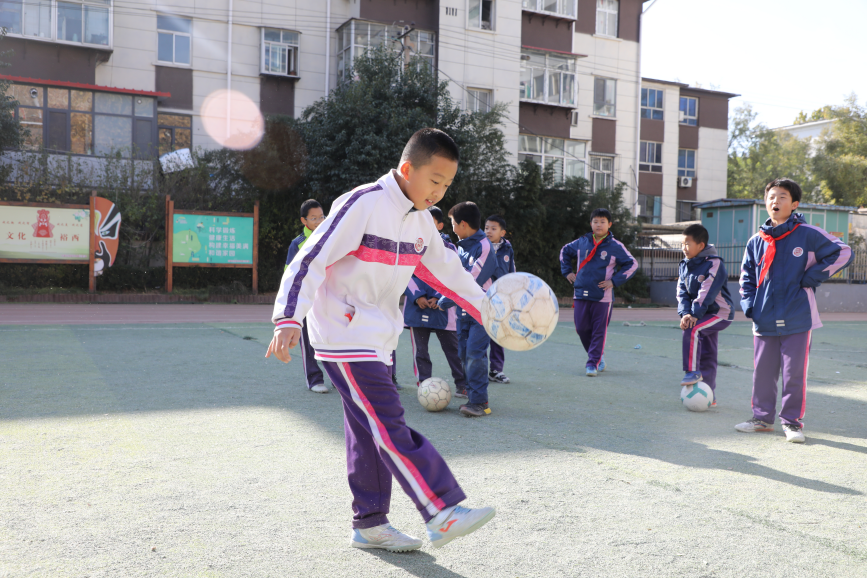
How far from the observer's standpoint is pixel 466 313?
568 centimetres

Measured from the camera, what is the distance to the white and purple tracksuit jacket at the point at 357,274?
8.79 feet

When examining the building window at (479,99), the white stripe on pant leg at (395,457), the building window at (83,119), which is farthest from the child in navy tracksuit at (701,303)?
the building window at (479,99)

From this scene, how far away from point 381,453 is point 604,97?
30.8 m

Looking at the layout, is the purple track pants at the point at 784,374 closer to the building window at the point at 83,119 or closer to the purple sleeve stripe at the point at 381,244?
the purple sleeve stripe at the point at 381,244

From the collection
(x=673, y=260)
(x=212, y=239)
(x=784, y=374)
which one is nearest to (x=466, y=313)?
(x=784, y=374)

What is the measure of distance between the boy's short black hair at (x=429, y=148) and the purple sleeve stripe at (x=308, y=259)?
0.78 ft

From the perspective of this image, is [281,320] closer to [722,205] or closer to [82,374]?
[82,374]

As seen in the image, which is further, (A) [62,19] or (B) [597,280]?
(A) [62,19]

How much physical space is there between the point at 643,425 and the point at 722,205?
2123 cm

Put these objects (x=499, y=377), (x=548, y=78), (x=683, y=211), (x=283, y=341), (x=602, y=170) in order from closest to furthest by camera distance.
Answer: (x=283, y=341), (x=499, y=377), (x=548, y=78), (x=602, y=170), (x=683, y=211)

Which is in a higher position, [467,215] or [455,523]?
[467,215]

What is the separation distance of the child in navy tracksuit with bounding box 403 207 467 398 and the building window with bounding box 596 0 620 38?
1096 inches

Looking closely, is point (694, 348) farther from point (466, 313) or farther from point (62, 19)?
point (62, 19)

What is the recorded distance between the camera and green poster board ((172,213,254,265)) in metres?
18.2
